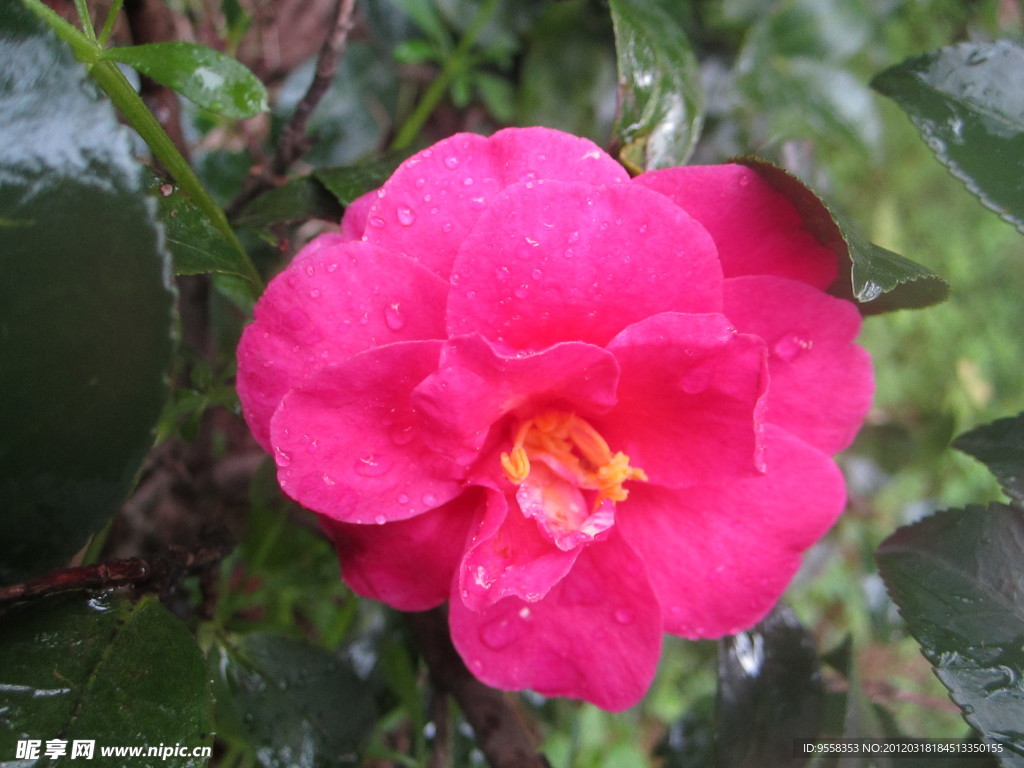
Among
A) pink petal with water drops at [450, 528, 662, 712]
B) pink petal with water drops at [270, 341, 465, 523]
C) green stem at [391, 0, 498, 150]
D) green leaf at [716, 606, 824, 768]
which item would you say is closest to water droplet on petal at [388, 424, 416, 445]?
pink petal with water drops at [270, 341, 465, 523]

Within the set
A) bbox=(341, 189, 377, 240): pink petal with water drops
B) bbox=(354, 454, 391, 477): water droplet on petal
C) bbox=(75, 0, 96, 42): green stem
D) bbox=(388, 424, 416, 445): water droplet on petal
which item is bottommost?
bbox=(354, 454, 391, 477): water droplet on petal

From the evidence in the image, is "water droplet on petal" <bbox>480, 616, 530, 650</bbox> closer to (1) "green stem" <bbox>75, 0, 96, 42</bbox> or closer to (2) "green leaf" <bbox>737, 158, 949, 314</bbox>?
(2) "green leaf" <bbox>737, 158, 949, 314</bbox>

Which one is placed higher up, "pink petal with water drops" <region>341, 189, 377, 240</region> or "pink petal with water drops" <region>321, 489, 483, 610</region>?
"pink petal with water drops" <region>341, 189, 377, 240</region>

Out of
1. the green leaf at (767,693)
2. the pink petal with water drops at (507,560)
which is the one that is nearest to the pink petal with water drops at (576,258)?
the pink petal with water drops at (507,560)

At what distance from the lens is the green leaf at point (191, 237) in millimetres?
446

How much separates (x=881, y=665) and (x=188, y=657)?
1936 millimetres

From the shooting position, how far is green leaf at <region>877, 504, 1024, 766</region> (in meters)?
0.44

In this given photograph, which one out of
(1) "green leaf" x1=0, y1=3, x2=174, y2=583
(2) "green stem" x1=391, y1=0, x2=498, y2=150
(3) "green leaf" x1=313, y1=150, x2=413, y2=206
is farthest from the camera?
(2) "green stem" x1=391, y1=0, x2=498, y2=150

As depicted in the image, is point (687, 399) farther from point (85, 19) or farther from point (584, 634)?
point (85, 19)

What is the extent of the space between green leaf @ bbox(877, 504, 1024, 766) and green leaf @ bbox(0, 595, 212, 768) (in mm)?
450

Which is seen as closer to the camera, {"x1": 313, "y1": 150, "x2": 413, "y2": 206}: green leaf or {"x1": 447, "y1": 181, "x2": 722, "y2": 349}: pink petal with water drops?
{"x1": 447, "y1": 181, "x2": 722, "y2": 349}: pink petal with water drops

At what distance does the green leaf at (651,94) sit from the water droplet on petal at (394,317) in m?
0.24

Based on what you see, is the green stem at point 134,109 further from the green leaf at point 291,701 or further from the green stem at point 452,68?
the green stem at point 452,68

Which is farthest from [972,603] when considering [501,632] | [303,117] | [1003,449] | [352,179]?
[303,117]
